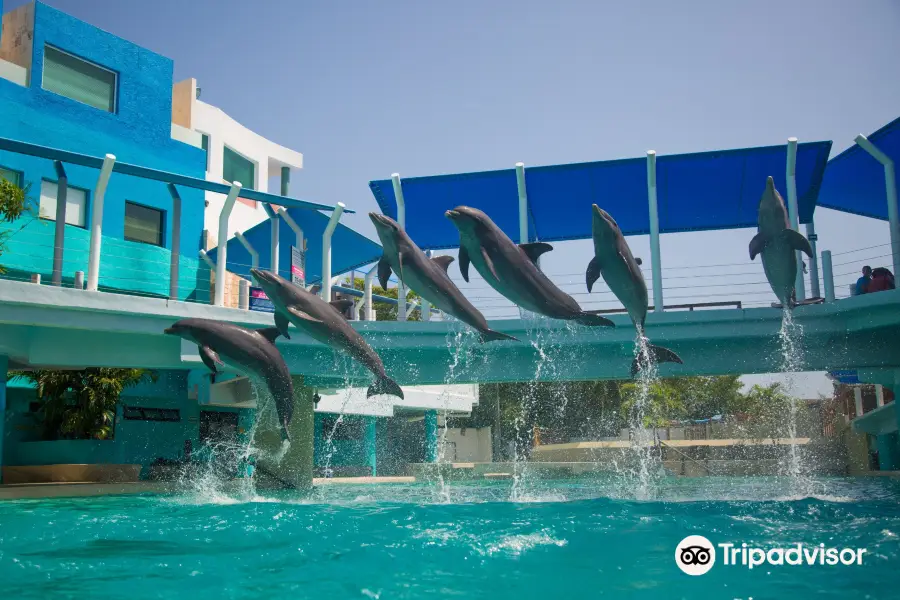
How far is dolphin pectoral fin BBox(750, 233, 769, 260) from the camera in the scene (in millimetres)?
10170

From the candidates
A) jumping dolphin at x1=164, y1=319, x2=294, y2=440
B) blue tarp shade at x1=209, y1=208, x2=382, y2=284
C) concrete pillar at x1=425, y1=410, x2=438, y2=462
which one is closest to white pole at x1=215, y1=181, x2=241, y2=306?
blue tarp shade at x1=209, y1=208, x2=382, y2=284

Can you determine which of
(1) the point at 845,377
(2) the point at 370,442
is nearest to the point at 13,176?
(2) the point at 370,442

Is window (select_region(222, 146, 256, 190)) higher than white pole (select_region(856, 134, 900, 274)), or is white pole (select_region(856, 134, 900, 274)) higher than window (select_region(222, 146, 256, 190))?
window (select_region(222, 146, 256, 190))

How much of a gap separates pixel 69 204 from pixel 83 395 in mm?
5211

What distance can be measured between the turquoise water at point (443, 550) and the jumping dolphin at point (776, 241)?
10.1 feet

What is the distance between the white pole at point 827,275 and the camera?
517 inches

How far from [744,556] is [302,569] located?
336cm

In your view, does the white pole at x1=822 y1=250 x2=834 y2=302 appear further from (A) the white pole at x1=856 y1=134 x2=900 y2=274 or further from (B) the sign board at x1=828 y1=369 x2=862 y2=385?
(B) the sign board at x1=828 y1=369 x2=862 y2=385

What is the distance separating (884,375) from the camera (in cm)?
1827

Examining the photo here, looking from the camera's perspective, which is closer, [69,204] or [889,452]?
[69,204]

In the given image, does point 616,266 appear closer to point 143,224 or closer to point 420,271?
point 420,271

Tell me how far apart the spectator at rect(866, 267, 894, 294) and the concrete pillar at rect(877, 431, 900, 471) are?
12040 millimetres

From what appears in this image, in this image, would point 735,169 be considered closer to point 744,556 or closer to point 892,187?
point 892,187

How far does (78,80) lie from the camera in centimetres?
1855
